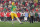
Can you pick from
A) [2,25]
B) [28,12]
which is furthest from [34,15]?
[2,25]

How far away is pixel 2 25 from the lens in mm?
6195

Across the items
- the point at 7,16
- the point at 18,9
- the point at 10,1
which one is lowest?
the point at 7,16

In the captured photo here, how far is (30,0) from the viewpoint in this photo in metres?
6.72

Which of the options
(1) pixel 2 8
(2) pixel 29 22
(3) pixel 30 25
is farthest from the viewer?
(1) pixel 2 8

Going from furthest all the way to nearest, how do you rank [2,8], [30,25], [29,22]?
[2,8], [29,22], [30,25]

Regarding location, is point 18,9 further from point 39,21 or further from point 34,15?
point 39,21

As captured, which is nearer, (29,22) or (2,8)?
(29,22)

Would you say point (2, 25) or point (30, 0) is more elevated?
point (30, 0)

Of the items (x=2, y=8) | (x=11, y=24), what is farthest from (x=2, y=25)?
(x=2, y=8)

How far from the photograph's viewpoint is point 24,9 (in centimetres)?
677

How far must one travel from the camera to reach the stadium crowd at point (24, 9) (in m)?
6.58

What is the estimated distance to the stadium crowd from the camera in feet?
21.6

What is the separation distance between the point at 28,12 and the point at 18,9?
672 millimetres

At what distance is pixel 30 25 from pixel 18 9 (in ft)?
4.49
